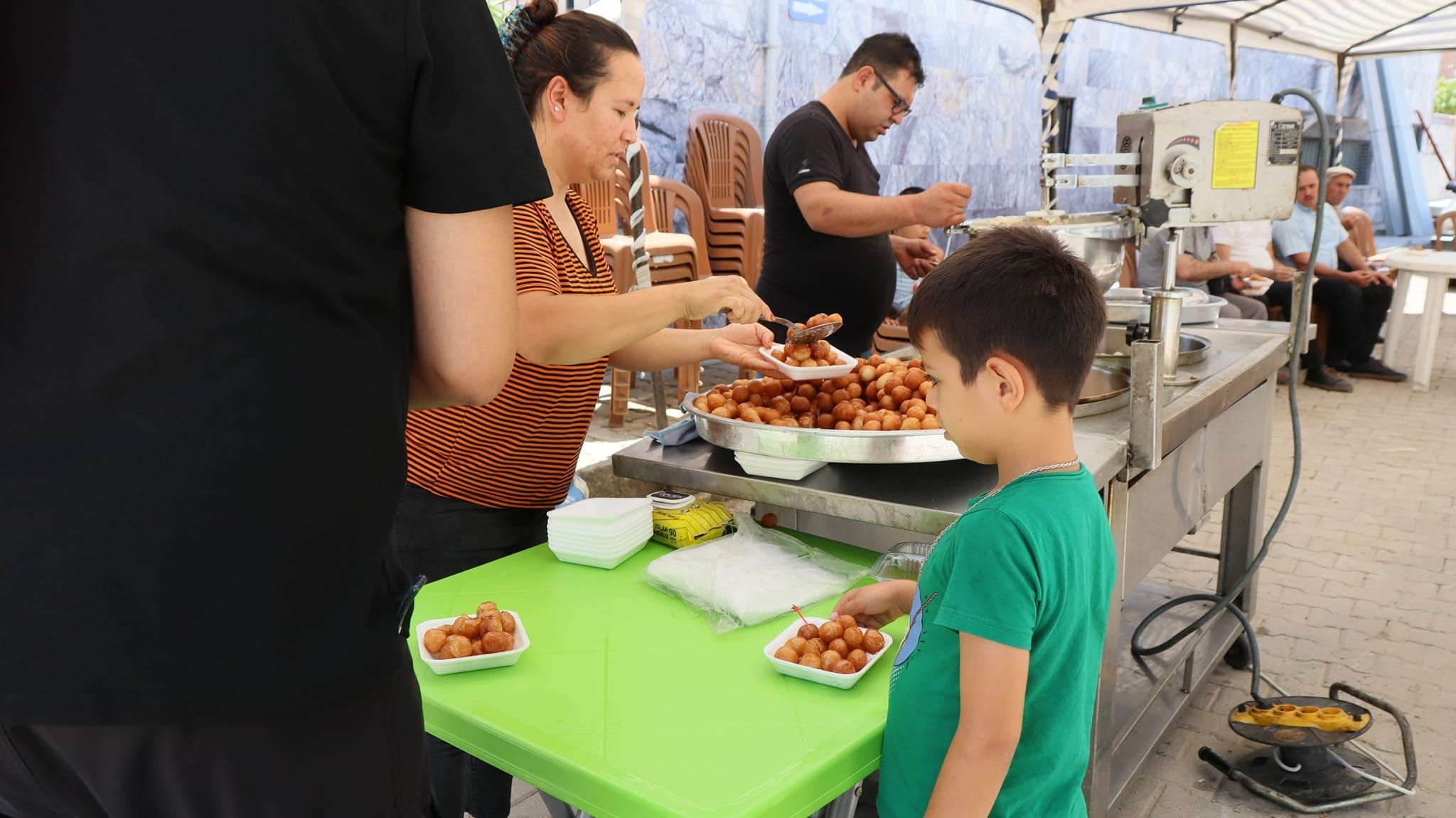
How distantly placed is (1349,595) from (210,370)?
13.7 feet

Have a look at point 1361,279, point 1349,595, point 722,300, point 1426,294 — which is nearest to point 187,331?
point 722,300

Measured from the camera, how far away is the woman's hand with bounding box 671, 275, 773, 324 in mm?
2012

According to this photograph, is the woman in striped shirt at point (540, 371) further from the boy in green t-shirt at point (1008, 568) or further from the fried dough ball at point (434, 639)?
the boy in green t-shirt at point (1008, 568)

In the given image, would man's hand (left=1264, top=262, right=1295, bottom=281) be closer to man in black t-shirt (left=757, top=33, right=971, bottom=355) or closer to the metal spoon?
man in black t-shirt (left=757, top=33, right=971, bottom=355)

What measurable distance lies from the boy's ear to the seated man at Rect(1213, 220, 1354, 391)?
629cm

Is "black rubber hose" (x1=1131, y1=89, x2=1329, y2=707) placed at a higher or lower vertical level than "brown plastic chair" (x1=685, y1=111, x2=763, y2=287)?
lower

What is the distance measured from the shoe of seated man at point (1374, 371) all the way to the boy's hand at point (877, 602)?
744 cm

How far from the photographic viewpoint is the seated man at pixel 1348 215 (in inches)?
304

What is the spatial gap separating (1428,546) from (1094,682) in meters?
3.87

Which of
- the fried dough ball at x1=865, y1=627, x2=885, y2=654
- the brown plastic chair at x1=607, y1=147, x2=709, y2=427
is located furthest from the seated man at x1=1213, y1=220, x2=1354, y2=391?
the fried dough ball at x1=865, y1=627, x2=885, y2=654

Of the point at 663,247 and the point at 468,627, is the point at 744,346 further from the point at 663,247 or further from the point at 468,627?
the point at 663,247

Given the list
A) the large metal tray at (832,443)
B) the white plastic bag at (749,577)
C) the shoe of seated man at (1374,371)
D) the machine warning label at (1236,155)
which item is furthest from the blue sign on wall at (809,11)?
the white plastic bag at (749,577)

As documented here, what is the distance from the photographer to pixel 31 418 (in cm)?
75

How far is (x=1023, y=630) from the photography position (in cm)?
115
